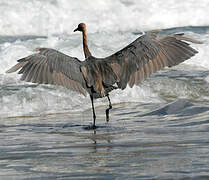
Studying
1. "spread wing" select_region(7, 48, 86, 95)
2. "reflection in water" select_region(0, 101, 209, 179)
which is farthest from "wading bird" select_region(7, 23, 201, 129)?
"reflection in water" select_region(0, 101, 209, 179)

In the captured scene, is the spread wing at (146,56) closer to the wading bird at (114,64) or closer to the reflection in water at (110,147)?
the wading bird at (114,64)

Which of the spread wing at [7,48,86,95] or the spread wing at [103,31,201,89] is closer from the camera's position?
the spread wing at [103,31,201,89]

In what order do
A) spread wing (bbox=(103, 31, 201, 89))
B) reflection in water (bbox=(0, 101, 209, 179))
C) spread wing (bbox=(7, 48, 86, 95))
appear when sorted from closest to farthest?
reflection in water (bbox=(0, 101, 209, 179)) < spread wing (bbox=(103, 31, 201, 89)) < spread wing (bbox=(7, 48, 86, 95))

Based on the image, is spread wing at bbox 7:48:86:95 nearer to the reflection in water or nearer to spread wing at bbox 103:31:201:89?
spread wing at bbox 103:31:201:89

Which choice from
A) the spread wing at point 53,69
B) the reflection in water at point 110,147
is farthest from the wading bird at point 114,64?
the reflection in water at point 110,147

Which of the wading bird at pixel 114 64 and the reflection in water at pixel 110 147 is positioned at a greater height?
the wading bird at pixel 114 64

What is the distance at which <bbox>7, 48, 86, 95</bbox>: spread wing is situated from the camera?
26.6ft

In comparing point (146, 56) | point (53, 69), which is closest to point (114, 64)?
point (146, 56)

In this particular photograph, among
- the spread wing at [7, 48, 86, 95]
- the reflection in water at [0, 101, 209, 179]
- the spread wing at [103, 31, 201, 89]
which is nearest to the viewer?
the reflection in water at [0, 101, 209, 179]

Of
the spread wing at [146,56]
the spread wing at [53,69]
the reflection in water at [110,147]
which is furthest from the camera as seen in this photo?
the spread wing at [53,69]

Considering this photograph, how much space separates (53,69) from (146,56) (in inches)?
57.1

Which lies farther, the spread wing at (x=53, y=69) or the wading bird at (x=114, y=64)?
the spread wing at (x=53, y=69)

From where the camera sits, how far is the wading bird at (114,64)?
7965mm

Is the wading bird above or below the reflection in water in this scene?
above
